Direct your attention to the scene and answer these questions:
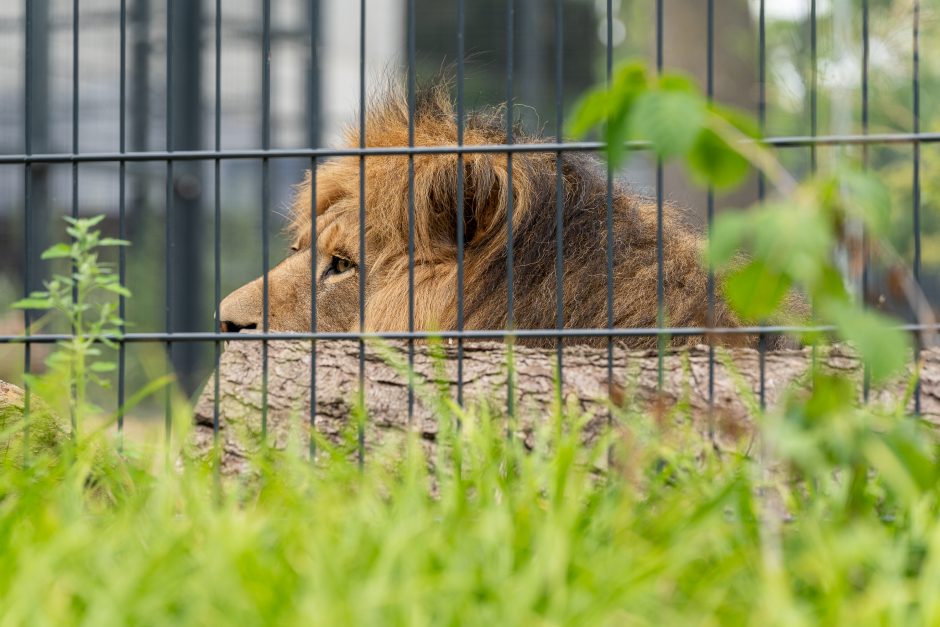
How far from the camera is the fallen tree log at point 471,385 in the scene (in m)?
3.45

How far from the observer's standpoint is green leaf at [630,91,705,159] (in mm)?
1748

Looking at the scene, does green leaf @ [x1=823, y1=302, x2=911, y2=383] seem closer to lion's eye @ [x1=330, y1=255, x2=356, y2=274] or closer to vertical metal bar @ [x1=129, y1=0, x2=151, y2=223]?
lion's eye @ [x1=330, y1=255, x2=356, y2=274]

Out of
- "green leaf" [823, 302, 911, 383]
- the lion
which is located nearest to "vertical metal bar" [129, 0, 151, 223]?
the lion

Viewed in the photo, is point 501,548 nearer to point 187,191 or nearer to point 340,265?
point 340,265

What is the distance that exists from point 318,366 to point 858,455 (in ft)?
6.92

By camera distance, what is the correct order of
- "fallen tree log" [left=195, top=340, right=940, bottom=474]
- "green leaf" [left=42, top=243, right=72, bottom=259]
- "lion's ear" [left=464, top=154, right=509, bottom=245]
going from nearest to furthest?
"green leaf" [left=42, top=243, right=72, bottom=259], "fallen tree log" [left=195, top=340, right=940, bottom=474], "lion's ear" [left=464, top=154, right=509, bottom=245]

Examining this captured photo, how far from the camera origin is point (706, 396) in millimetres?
3467

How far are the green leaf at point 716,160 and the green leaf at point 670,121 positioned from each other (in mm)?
78

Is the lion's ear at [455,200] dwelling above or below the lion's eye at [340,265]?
above

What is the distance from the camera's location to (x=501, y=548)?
1.87 m

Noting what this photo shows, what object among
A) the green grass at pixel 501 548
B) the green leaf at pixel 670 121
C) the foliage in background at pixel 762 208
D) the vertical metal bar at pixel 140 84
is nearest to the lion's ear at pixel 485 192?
the green grass at pixel 501 548

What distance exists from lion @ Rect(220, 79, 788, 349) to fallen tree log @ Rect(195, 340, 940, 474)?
1.40ft

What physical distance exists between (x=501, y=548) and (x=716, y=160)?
0.74 m

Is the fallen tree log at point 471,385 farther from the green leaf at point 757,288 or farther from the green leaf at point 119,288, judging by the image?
the green leaf at point 757,288
